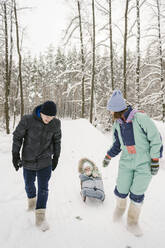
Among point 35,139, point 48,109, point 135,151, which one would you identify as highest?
point 48,109

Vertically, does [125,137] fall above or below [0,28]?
below

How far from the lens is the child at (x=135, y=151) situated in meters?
2.63

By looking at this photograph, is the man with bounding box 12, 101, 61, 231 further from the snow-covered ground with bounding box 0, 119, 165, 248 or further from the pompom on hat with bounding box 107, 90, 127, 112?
the pompom on hat with bounding box 107, 90, 127, 112

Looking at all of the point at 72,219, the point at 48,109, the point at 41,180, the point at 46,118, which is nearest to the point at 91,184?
the point at 72,219

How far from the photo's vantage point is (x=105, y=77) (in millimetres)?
21391

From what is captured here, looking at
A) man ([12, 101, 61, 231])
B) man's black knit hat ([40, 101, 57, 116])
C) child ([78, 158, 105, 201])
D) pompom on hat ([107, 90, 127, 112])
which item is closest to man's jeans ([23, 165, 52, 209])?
man ([12, 101, 61, 231])

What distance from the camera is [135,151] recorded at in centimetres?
279

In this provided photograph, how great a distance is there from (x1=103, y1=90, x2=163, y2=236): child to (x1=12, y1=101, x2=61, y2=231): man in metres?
1.05

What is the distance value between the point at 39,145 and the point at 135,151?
62.8 inches

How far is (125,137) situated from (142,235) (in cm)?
170

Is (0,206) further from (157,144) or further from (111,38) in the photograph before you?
(111,38)

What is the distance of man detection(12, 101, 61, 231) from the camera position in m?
2.88

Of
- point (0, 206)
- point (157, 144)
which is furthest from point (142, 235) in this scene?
point (0, 206)

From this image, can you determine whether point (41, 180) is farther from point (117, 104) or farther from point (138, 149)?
point (117, 104)
